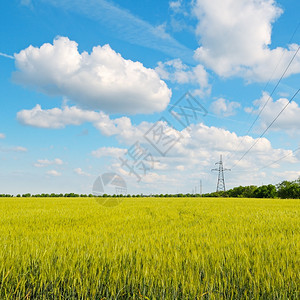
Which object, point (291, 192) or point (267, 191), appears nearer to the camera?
point (291, 192)

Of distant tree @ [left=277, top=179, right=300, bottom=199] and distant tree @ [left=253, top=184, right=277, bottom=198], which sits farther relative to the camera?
distant tree @ [left=253, top=184, right=277, bottom=198]

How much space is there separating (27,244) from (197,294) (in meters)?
2.98

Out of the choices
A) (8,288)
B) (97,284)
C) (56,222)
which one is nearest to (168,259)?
(97,284)

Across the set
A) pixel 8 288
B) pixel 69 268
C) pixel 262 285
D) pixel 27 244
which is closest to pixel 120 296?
pixel 69 268

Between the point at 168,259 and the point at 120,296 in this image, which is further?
the point at 168,259

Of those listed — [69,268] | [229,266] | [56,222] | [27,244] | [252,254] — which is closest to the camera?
[69,268]

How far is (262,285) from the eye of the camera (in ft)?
7.97

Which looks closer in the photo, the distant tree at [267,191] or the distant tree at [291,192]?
the distant tree at [291,192]

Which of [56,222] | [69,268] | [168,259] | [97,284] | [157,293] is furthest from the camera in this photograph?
[56,222]

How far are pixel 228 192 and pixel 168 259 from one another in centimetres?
11582

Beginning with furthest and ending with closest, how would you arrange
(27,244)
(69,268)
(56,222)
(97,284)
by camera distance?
(56,222)
(27,244)
(69,268)
(97,284)

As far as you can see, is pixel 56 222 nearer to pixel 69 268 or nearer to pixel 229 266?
pixel 69 268

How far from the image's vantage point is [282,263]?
9.63 ft

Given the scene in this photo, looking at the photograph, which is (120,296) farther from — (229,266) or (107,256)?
(229,266)
